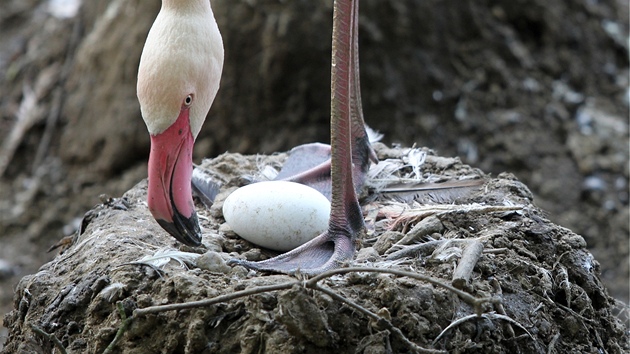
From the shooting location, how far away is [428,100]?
5.95 metres

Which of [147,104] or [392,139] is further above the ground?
[147,104]

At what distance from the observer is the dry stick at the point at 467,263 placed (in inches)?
97.2

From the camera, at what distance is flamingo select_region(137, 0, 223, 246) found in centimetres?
268

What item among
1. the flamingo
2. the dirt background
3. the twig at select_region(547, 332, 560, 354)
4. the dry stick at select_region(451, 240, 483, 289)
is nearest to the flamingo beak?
the flamingo

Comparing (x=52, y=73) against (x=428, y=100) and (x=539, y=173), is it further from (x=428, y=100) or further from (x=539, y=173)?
(x=539, y=173)

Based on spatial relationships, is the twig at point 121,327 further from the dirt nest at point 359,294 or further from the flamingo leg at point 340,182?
the flamingo leg at point 340,182

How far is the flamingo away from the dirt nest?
134mm

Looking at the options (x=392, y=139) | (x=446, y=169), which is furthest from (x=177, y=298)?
(x=392, y=139)

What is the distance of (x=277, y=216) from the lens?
3.00 meters

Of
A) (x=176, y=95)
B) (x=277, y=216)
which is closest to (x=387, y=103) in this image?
(x=277, y=216)

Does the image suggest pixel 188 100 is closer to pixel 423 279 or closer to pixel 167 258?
pixel 167 258

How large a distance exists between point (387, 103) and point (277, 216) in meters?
2.90

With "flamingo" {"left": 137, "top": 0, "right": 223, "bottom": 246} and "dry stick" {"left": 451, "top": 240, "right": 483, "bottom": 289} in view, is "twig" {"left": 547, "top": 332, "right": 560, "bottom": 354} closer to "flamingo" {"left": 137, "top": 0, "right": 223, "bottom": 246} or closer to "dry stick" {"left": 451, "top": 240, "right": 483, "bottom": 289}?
"dry stick" {"left": 451, "top": 240, "right": 483, "bottom": 289}

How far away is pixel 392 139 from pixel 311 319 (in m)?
3.50
